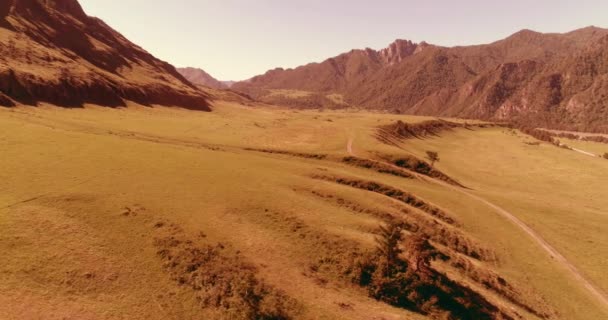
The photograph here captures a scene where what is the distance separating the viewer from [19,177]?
140 feet

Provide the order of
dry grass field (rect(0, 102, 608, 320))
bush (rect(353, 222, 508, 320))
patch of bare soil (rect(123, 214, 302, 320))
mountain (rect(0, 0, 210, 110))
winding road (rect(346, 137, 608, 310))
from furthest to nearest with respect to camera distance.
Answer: mountain (rect(0, 0, 210, 110)) → winding road (rect(346, 137, 608, 310)) → bush (rect(353, 222, 508, 320)) → patch of bare soil (rect(123, 214, 302, 320)) → dry grass field (rect(0, 102, 608, 320))

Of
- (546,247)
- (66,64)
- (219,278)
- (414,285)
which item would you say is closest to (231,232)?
(219,278)

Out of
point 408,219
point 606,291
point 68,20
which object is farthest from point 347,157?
point 68,20

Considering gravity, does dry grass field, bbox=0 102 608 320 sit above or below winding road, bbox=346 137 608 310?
above

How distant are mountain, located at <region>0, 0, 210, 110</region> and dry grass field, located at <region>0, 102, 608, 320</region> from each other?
19272mm

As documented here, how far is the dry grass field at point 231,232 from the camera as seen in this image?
29.6 meters

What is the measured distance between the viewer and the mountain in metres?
96.5

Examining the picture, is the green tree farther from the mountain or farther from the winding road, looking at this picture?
the mountain

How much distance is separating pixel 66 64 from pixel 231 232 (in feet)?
398

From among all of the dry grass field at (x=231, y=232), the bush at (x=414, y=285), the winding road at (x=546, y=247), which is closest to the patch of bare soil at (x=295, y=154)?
the dry grass field at (x=231, y=232)

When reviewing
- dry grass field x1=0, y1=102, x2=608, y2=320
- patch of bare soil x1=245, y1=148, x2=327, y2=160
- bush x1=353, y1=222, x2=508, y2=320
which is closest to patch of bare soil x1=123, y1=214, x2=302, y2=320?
dry grass field x1=0, y1=102, x2=608, y2=320

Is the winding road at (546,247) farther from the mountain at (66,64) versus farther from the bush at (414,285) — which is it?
the mountain at (66,64)

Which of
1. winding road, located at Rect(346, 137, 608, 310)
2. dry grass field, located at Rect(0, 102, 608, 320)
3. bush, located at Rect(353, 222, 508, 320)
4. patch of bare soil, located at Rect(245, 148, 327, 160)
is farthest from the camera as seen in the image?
patch of bare soil, located at Rect(245, 148, 327, 160)

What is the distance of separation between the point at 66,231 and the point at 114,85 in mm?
111917
